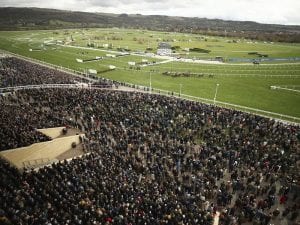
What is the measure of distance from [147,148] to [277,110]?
79.9 ft

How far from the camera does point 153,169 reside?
24.8 metres

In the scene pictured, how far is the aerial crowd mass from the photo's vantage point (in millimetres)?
19266

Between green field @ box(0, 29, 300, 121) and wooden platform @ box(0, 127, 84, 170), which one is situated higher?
green field @ box(0, 29, 300, 121)

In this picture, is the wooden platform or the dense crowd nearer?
the dense crowd

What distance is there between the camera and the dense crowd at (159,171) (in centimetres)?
1923

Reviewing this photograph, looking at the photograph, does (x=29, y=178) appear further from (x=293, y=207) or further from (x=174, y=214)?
(x=293, y=207)

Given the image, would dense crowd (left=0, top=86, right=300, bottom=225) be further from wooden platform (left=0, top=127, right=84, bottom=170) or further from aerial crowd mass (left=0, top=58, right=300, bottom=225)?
wooden platform (left=0, top=127, right=84, bottom=170)

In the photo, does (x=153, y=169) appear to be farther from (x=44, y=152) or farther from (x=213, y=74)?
(x=213, y=74)

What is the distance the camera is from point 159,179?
78.5 feet

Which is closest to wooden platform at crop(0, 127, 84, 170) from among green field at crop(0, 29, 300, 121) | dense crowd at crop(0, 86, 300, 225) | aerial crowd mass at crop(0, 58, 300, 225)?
aerial crowd mass at crop(0, 58, 300, 225)

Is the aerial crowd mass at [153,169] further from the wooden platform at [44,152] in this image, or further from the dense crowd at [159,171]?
the wooden platform at [44,152]

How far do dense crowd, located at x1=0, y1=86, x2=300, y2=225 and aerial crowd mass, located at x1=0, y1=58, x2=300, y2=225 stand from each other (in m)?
0.07

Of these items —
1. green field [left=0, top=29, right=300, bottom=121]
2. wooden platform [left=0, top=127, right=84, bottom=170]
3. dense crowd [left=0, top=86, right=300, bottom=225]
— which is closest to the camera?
dense crowd [left=0, top=86, right=300, bottom=225]

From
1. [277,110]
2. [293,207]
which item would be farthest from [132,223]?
[277,110]
